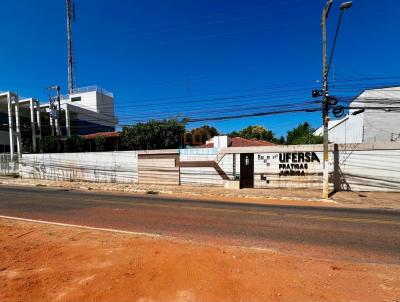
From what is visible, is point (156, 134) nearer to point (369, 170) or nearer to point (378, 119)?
point (369, 170)

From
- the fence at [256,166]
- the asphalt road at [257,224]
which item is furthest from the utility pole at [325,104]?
the asphalt road at [257,224]

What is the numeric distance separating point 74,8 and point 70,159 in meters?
36.0

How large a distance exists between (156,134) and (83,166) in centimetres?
897

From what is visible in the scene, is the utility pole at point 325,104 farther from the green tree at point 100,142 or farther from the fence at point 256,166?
the green tree at point 100,142

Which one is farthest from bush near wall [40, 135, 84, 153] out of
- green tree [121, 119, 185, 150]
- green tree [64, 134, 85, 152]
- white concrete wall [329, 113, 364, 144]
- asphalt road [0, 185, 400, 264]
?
white concrete wall [329, 113, 364, 144]

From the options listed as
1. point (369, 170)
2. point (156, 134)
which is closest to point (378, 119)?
point (369, 170)

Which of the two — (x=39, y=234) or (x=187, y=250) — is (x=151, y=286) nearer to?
(x=187, y=250)

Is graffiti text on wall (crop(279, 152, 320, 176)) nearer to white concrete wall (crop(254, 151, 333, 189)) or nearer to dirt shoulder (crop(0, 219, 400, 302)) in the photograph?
white concrete wall (crop(254, 151, 333, 189))

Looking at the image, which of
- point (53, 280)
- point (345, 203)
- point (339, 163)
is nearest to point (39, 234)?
point (53, 280)

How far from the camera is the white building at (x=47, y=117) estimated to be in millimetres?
36094

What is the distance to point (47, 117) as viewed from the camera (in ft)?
143

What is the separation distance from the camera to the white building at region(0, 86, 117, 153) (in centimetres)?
3609

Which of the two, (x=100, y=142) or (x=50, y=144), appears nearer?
(x=50, y=144)

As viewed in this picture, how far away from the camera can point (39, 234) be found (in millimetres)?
6539
